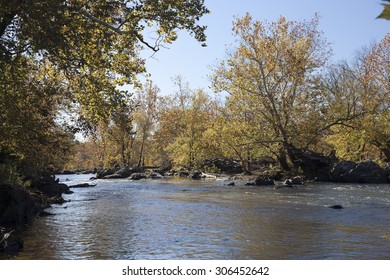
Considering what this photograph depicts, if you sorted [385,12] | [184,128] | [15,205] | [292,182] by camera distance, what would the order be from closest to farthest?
[385,12]
[15,205]
[292,182]
[184,128]

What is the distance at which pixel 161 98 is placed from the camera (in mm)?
87562

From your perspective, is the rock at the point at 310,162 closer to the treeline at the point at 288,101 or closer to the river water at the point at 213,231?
the treeline at the point at 288,101

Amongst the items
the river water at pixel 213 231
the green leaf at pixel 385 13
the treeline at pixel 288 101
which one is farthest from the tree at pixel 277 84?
the green leaf at pixel 385 13

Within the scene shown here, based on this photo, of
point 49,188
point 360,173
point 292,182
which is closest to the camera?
point 49,188

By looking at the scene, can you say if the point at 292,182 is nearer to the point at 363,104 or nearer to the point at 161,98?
the point at 363,104

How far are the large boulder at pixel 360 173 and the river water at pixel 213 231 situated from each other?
16476 mm

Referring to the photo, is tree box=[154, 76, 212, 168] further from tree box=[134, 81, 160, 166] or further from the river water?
the river water

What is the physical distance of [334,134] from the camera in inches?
2231

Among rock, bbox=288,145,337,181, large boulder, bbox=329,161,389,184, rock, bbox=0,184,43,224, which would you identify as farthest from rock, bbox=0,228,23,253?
rock, bbox=288,145,337,181

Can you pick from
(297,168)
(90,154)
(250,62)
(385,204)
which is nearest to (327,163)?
(297,168)

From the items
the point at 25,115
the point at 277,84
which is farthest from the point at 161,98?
the point at 25,115

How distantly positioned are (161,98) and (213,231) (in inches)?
2924

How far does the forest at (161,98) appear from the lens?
15772 millimetres

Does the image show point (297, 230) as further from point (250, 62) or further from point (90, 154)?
point (90, 154)
